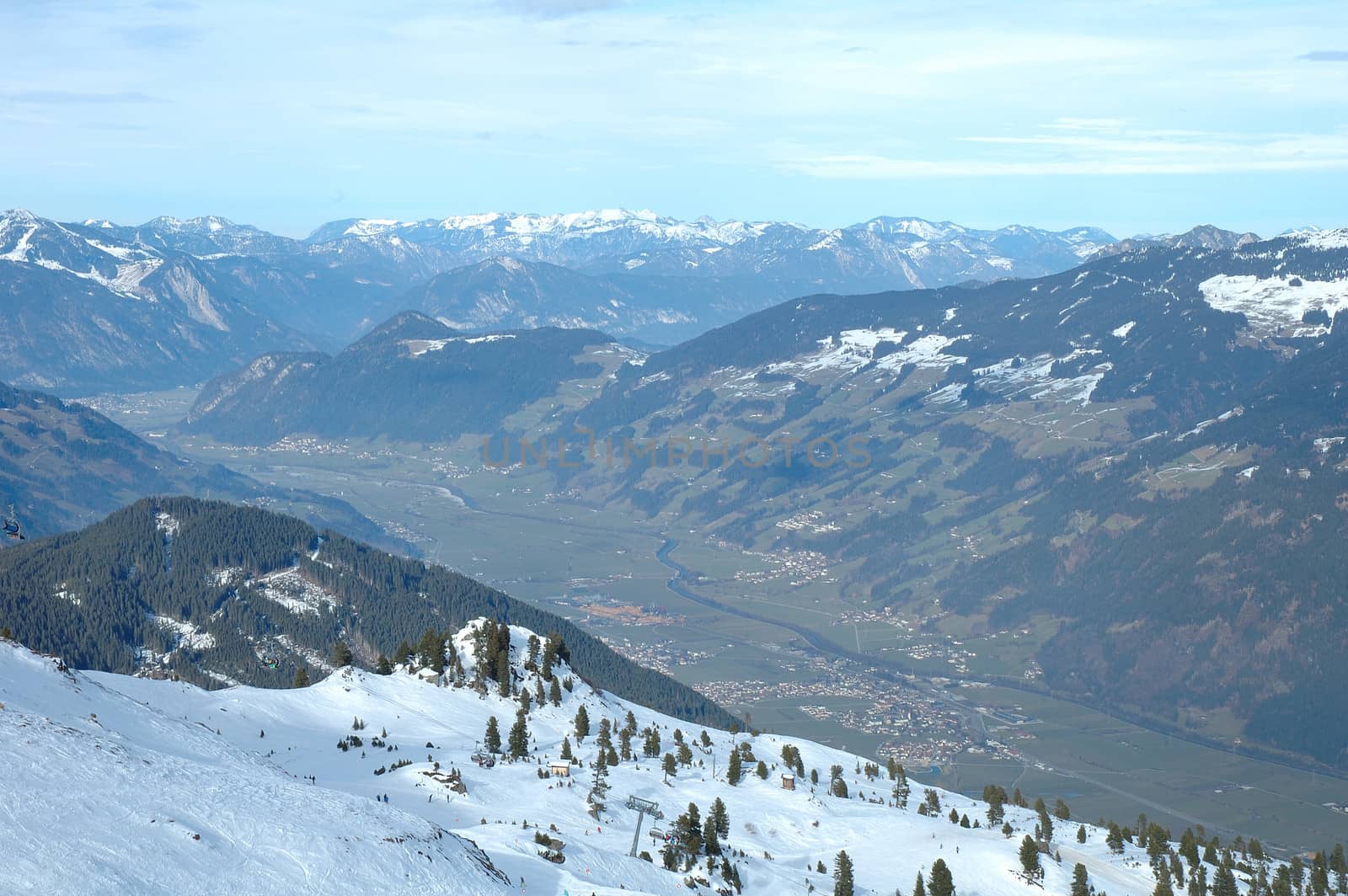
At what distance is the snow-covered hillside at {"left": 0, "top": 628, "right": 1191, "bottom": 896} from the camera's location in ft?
277

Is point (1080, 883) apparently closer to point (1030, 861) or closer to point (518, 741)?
point (1030, 861)

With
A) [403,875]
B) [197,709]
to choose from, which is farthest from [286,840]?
[197,709]

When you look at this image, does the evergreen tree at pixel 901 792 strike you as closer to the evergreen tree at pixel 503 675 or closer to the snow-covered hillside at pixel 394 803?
the snow-covered hillside at pixel 394 803

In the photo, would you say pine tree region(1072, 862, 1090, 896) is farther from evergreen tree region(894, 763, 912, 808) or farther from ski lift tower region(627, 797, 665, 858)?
ski lift tower region(627, 797, 665, 858)

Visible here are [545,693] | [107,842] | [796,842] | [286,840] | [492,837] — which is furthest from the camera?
[545,693]

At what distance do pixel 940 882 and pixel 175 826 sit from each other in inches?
2682

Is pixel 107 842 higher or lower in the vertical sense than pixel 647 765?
higher

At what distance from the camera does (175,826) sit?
284 feet

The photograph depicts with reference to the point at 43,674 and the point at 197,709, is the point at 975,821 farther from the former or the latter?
the point at 43,674

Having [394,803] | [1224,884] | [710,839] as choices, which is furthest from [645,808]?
[1224,884]

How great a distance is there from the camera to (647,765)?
153 metres

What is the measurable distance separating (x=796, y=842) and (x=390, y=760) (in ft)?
137

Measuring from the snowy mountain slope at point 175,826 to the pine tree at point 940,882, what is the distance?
44.5 meters

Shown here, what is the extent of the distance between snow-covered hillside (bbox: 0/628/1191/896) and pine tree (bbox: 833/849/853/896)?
7.31 feet
